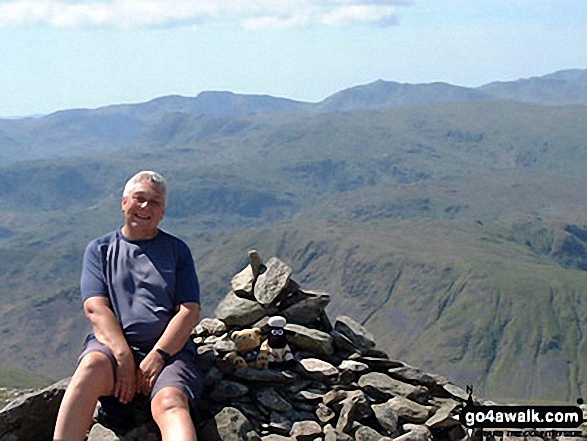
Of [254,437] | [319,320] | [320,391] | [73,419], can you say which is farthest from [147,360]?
[319,320]

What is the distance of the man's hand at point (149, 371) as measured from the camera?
441 inches

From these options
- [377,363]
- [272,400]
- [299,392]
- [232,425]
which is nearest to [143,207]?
[232,425]

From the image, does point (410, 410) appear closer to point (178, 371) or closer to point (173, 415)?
point (178, 371)

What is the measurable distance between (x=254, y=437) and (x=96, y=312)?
292 centimetres

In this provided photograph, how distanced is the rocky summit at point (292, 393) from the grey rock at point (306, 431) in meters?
0.02

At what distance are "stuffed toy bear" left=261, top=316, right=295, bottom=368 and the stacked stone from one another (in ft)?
0.63

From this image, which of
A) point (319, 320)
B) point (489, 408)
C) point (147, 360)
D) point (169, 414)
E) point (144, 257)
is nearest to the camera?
point (169, 414)

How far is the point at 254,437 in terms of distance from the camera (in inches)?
472

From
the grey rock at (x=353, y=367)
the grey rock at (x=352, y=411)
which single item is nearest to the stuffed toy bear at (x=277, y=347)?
the grey rock at (x=353, y=367)

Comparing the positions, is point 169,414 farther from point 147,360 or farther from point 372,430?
point 372,430

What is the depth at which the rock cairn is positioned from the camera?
1234 centimetres

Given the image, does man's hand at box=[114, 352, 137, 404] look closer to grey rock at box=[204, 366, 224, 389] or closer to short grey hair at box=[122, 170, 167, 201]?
grey rock at box=[204, 366, 224, 389]

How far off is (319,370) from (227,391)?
1663 mm

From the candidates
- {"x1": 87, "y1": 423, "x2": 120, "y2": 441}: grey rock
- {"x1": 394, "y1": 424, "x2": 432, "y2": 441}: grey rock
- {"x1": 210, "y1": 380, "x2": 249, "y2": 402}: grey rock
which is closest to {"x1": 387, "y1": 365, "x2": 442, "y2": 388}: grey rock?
{"x1": 394, "y1": 424, "x2": 432, "y2": 441}: grey rock
